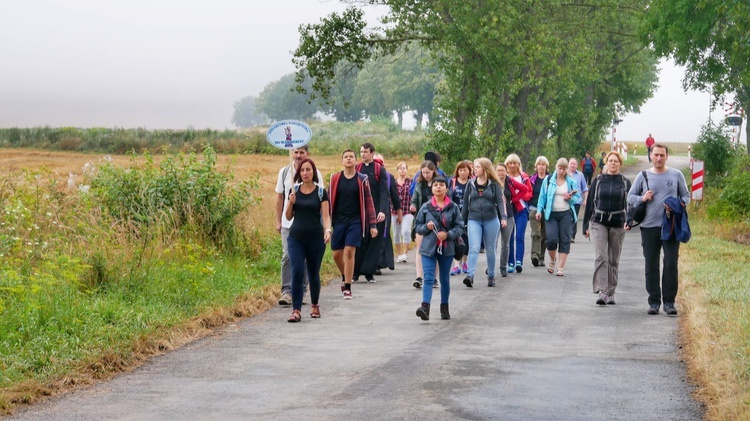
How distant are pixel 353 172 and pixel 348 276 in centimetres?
136

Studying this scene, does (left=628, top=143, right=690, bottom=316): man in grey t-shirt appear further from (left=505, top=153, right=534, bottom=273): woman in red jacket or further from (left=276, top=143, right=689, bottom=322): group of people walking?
(left=505, top=153, right=534, bottom=273): woman in red jacket

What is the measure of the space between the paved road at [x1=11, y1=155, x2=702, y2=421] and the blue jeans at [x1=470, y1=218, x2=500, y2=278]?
1833mm

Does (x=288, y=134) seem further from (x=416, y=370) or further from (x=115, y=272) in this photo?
(x=416, y=370)

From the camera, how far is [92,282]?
1345 centimetres

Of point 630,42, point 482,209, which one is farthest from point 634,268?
point 630,42

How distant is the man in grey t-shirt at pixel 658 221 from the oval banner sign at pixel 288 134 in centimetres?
646

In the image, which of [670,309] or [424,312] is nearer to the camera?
[424,312]

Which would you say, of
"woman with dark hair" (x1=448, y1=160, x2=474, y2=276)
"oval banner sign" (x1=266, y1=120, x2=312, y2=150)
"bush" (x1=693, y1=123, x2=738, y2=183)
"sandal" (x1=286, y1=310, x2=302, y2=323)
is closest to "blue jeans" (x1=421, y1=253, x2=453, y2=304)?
"sandal" (x1=286, y1=310, x2=302, y2=323)

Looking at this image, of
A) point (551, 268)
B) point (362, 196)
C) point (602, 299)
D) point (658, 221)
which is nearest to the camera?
point (658, 221)

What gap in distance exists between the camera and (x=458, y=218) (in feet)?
44.9

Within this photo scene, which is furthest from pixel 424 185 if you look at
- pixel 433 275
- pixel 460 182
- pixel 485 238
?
pixel 433 275

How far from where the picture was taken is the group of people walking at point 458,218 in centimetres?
1333

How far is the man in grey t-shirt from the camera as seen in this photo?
45.6ft

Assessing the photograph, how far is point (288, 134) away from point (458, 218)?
5981 mm
